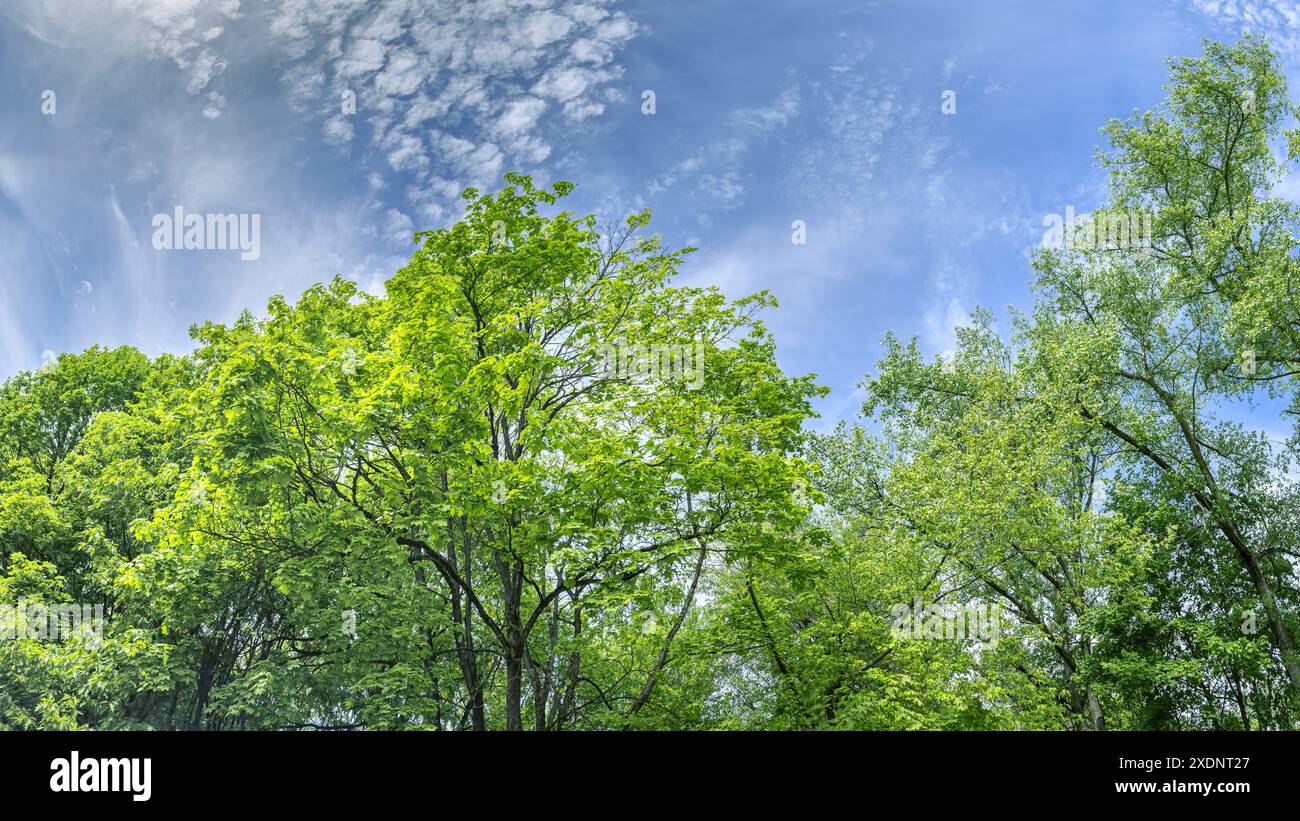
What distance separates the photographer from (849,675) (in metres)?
18.4

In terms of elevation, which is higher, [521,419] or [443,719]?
[521,419]

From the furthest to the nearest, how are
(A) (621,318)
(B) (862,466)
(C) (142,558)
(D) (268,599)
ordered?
(B) (862,466)
(D) (268,599)
(A) (621,318)
(C) (142,558)

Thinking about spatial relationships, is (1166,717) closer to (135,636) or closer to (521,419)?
(521,419)

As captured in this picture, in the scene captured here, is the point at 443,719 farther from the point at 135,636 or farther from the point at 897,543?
the point at 897,543

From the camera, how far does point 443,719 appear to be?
63.0 feet

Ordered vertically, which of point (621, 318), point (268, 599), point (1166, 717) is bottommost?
point (1166, 717)

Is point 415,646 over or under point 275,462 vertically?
under

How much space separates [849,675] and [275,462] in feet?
39.5

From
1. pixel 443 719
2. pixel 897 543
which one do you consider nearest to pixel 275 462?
pixel 443 719
